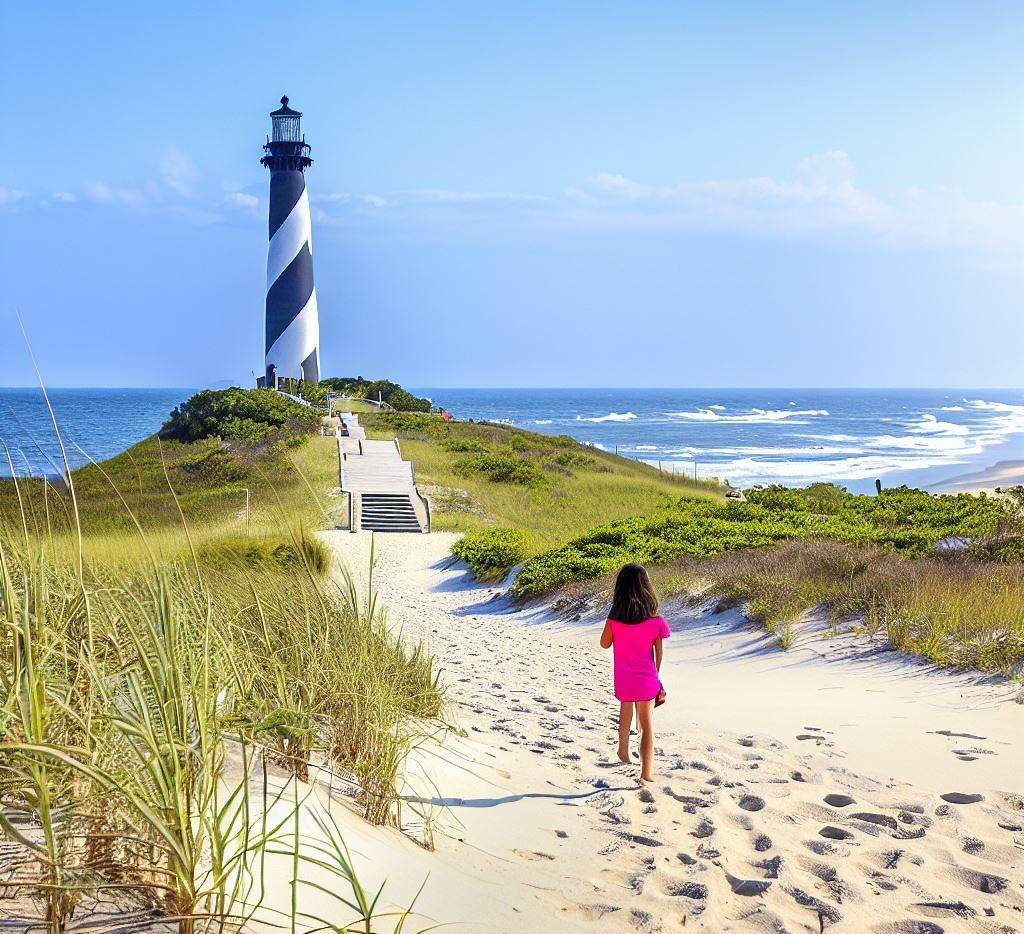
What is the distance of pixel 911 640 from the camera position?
27.3 feet

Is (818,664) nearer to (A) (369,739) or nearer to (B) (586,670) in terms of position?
(B) (586,670)

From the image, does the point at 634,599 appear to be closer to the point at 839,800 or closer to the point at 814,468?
the point at 839,800

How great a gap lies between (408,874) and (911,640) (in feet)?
20.4

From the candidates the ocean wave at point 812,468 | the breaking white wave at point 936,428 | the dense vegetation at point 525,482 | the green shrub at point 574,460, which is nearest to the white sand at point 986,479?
the ocean wave at point 812,468

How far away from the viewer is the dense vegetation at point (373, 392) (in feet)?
145

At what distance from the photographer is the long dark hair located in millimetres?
5535

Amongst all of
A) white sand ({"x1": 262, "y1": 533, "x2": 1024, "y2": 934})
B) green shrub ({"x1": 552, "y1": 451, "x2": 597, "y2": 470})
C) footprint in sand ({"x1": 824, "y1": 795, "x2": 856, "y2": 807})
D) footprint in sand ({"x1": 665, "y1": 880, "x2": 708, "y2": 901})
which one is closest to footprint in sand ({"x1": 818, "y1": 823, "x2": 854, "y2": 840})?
white sand ({"x1": 262, "y1": 533, "x2": 1024, "y2": 934})

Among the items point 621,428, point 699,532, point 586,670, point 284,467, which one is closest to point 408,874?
point 586,670

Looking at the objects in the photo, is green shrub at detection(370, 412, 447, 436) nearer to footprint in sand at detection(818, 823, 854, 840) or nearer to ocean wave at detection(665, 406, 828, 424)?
footprint in sand at detection(818, 823, 854, 840)

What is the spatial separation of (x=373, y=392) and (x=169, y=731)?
167ft

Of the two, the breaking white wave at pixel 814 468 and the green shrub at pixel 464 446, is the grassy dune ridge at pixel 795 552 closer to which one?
the green shrub at pixel 464 446

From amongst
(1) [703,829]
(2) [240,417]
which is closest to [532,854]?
(1) [703,829]

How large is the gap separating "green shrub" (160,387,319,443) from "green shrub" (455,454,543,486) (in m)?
6.72

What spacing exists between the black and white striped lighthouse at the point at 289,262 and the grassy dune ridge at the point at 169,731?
39834mm
